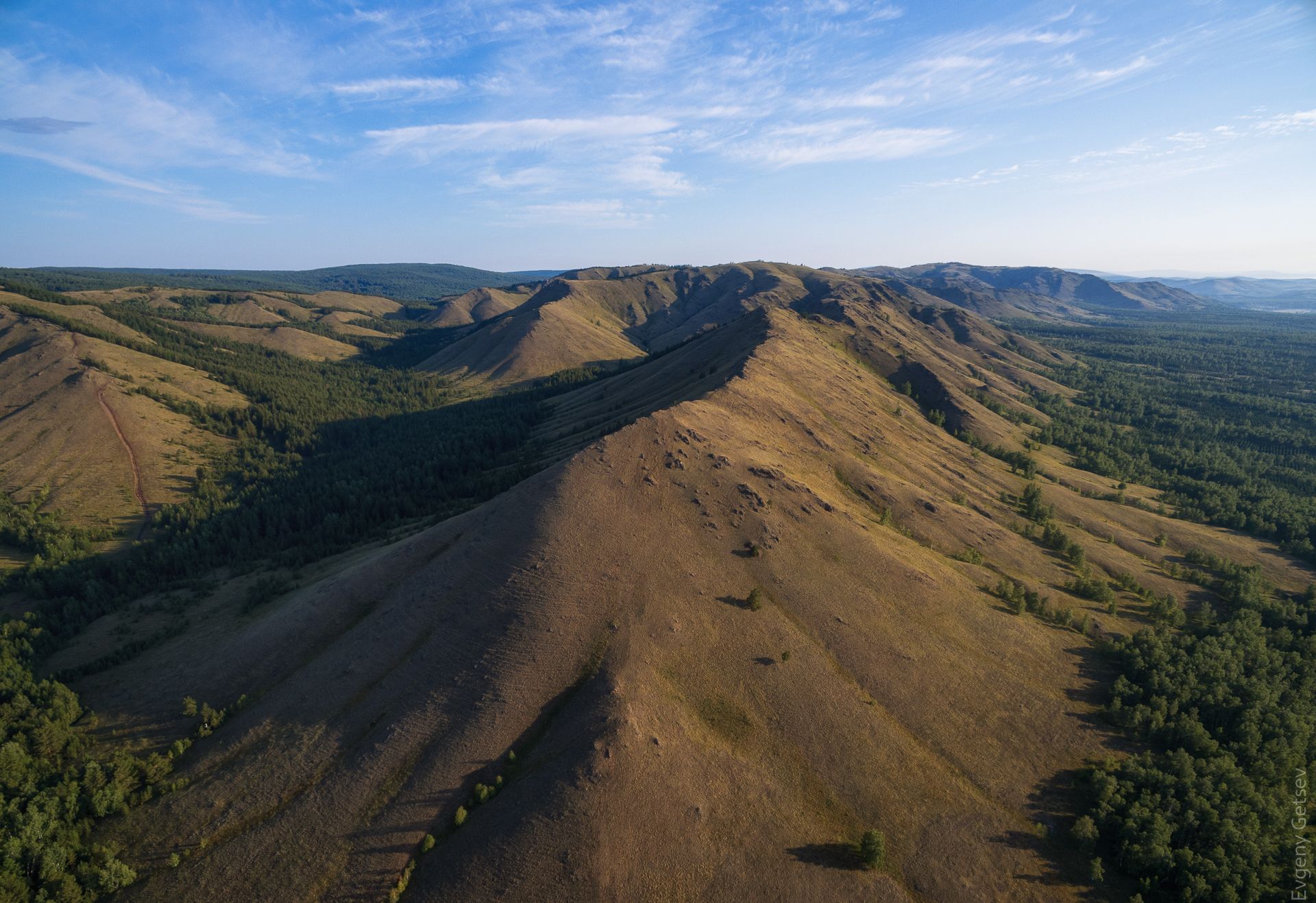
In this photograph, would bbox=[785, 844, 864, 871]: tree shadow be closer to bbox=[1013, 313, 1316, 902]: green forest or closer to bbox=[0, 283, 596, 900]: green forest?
bbox=[1013, 313, 1316, 902]: green forest

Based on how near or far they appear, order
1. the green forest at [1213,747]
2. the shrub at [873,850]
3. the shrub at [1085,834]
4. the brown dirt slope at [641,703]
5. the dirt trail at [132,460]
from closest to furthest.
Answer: the shrub at [873,850], the green forest at [1213,747], the brown dirt slope at [641,703], the shrub at [1085,834], the dirt trail at [132,460]

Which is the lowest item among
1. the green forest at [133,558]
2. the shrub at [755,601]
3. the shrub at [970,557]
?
the green forest at [133,558]

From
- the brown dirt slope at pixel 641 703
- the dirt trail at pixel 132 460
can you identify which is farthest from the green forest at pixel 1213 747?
the dirt trail at pixel 132 460

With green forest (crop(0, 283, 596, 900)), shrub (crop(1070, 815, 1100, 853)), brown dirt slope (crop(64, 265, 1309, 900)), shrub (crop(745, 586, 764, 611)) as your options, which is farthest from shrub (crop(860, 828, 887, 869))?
green forest (crop(0, 283, 596, 900))

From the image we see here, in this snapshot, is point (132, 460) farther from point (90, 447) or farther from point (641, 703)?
point (641, 703)

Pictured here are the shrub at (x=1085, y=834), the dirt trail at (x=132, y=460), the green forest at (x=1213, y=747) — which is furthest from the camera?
the dirt trail at (x=132, y=460)

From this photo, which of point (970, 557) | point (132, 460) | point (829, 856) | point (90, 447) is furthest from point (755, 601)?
point (90, 447)

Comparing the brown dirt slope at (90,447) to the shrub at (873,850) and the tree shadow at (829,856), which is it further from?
the shrub at (873,850)
